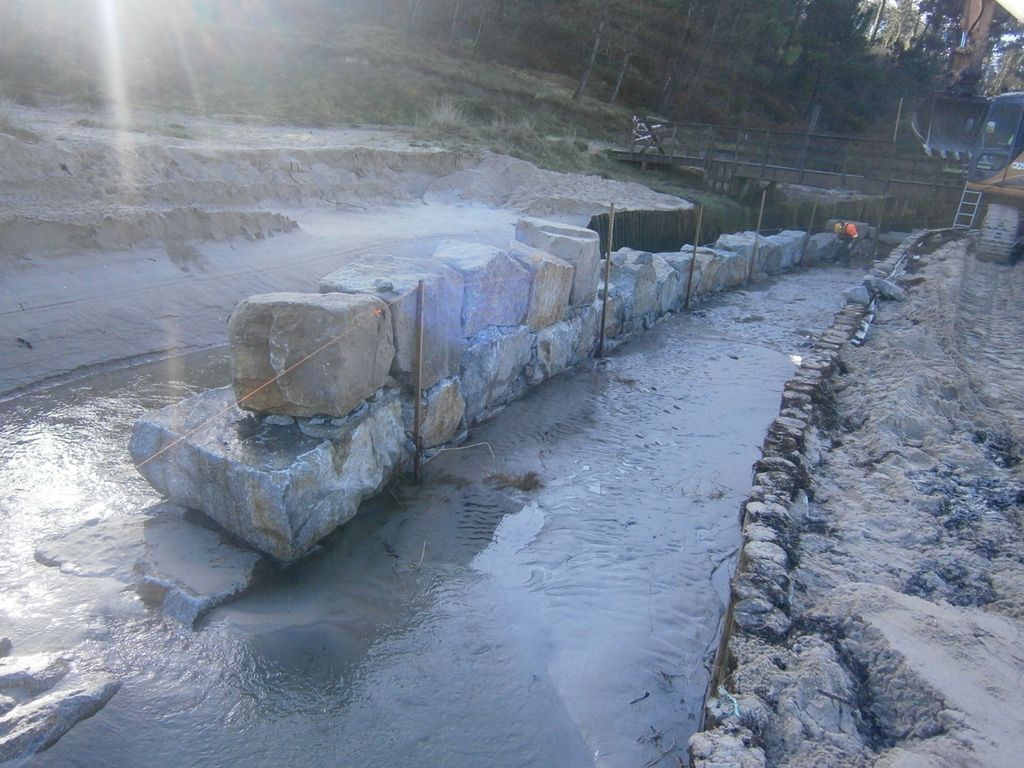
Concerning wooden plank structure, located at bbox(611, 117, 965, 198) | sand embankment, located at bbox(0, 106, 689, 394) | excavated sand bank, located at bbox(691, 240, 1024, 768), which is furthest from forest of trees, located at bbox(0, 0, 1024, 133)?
excavated sand bank, located at bbox(691, 240, 1024, 768)

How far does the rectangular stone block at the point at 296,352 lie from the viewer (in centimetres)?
414

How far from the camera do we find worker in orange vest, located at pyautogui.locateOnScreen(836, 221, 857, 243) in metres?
16.2

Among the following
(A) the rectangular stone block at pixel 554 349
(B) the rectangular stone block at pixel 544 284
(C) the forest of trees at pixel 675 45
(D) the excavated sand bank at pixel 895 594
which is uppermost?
(C) the forest of trees at pixel 675 45

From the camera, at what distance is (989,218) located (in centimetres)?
1354

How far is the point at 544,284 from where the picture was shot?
677 cm

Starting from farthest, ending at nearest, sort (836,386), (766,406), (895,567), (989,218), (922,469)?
(989,218) → (766,406) → (836,386) → (922,469) → (895,567)

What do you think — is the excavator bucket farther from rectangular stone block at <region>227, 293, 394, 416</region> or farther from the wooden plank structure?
rectangular stone block at <region>227, 293, 394, 416</region>

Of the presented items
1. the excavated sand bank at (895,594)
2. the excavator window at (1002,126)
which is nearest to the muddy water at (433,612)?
the excavated sand bank at (895,594)

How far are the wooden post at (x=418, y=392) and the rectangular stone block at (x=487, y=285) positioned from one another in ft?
2.58

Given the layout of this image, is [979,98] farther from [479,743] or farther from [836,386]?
[479,743]

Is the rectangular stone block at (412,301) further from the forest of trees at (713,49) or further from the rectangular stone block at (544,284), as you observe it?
the forest of trees at (713,49)

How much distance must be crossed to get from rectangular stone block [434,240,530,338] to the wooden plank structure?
15.2 m

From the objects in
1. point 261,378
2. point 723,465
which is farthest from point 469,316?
point 723,465

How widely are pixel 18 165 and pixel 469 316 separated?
7040 mm
